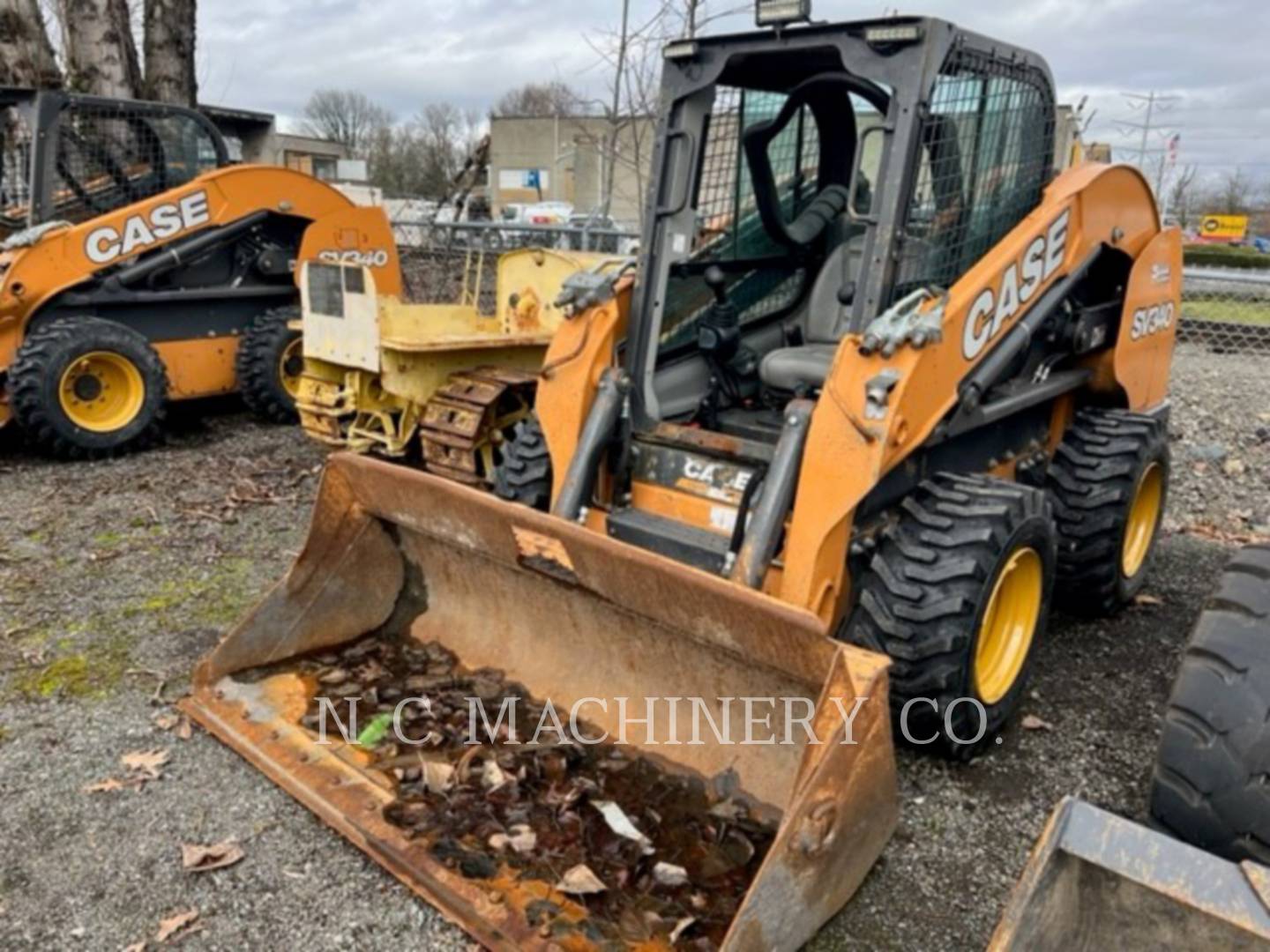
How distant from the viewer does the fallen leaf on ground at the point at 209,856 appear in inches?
111

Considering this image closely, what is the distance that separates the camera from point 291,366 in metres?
7.89

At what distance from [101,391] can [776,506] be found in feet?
18.2

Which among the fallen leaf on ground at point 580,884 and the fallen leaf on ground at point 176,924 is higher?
the fallen leaf on ground at point 580,884

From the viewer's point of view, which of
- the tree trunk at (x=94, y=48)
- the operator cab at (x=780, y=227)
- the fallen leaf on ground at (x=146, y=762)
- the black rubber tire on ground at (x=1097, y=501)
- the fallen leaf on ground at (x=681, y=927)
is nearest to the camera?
the fallen leaf on ground at (x=681, y=927)

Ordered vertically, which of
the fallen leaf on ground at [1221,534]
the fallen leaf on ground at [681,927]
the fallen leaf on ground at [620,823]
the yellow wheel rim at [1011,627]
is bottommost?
the fallen leaf on ground at [681,927]

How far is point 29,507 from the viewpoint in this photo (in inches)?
234

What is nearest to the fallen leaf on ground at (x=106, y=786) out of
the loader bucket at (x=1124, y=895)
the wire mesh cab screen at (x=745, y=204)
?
the wire mesh cab screen at (x=745, y=204)

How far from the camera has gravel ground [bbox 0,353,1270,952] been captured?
8.72 ft

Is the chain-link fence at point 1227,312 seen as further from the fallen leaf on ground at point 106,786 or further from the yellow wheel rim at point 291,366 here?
the fallen leaf on ground at point 106,786

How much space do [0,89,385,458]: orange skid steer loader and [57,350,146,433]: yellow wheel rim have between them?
0.4 inches

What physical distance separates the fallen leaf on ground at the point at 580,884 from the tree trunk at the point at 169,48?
9.86 m

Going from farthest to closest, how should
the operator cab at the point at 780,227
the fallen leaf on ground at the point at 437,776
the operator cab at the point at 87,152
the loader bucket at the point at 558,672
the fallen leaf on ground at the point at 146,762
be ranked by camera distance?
the operator cab at the point at 87,152
the operator cab at the point at 780,227
the fallen leaf on ground at the point at 146,762
the fallen leaf on ground at the point at 437,776
the loader bucket at the point at 558,672

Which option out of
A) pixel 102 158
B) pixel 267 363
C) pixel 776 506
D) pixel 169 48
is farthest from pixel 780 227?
pixel 169 48

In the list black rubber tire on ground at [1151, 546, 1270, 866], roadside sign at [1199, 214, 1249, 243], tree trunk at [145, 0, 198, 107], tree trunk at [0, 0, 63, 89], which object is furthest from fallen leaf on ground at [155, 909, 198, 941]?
roadside sign at [1199, 214, 1249, 243]
